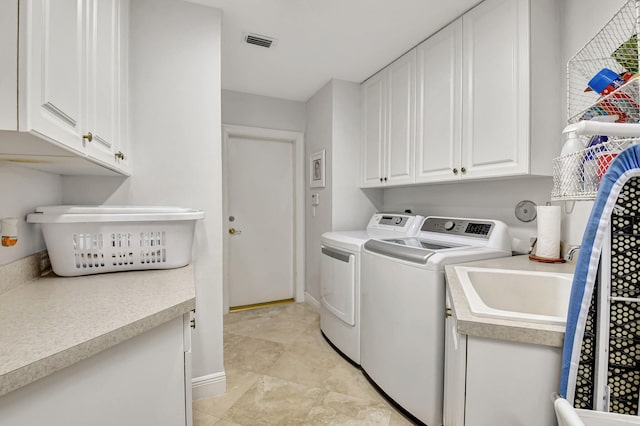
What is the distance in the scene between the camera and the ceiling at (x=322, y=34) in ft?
5.98

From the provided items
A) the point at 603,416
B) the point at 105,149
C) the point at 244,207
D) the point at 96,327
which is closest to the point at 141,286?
the point at 96,327

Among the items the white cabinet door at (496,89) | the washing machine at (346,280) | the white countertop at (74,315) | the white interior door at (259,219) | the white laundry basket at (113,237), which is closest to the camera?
the white countertop at (74,315)

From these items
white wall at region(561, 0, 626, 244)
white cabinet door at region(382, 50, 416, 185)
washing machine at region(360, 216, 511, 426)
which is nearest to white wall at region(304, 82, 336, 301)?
white cabinet door at region(382, 50, 416, 185)

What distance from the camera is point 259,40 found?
221 centimetres

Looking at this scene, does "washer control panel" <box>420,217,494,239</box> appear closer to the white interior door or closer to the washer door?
the washer door

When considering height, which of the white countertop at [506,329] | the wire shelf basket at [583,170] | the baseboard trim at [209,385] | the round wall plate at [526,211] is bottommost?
the baseboard trim at [209,385]

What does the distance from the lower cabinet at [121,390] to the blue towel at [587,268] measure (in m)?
1.15

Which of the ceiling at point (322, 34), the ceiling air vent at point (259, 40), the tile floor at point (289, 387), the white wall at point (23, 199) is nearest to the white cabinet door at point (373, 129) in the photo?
the ceiling at point (322, 34)

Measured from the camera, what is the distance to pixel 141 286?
114 centimetres

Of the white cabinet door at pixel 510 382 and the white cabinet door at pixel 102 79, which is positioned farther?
the white cabinet door at pixel 102 79

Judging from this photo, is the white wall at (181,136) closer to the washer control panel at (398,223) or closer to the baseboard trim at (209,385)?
the baseboard trim at (209,385)

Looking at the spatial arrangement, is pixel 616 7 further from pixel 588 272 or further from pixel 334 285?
pixel 334 285

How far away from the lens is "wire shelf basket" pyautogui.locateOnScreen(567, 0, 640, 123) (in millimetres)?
896

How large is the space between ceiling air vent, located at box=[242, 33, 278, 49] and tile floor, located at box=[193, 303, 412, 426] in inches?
95.7
